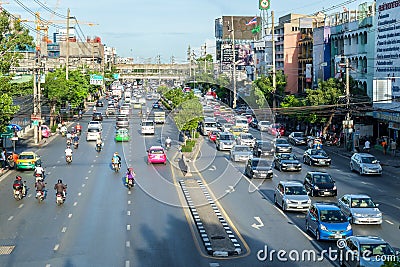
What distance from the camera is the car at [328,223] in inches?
1001

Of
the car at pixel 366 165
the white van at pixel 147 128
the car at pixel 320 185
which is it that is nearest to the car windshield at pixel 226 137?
the white van at pixel 147 128

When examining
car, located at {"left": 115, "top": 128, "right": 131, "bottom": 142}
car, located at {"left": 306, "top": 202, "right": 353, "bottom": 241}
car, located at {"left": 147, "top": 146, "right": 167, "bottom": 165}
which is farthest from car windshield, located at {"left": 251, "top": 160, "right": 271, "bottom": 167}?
car, located at {"left": 115, "top": 128, "right": 131, "bottom": 142}

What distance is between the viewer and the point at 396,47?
58.2 metres

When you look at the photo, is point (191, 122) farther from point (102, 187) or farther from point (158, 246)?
point (158, 246)

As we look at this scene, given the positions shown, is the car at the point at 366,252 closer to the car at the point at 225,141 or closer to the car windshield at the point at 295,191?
the car windshield at the point at 295,191

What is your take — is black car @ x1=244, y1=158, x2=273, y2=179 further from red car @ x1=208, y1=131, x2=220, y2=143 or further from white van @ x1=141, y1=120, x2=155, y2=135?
white van @ x1=141, y1=120, x2=155, y2=135

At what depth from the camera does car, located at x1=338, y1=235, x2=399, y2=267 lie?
66.3 ft

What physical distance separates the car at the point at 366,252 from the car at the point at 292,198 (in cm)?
967

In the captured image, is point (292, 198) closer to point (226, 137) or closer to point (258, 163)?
point (258, 163)

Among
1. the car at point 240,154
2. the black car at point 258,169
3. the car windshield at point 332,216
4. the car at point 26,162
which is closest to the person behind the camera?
the car windshield at point 332,216

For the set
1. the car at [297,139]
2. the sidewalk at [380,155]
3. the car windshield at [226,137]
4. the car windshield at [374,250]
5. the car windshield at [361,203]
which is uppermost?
the car windshield at [226,137]

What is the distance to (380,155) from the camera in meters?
57.0

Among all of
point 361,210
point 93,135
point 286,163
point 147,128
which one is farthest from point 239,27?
point 361,210

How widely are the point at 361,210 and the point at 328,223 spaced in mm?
4140
